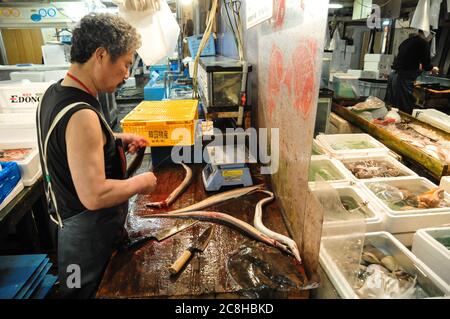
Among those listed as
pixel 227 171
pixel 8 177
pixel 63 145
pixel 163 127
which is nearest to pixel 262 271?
pixel 227 171

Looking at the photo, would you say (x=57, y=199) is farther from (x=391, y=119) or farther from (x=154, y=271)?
(x=391, y=119)

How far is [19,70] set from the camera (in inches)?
240

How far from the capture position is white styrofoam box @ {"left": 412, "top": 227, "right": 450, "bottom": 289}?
5.93 ft

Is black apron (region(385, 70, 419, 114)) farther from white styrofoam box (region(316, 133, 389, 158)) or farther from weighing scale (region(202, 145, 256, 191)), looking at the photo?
weighing scale (region(202, 145, 256, 191))

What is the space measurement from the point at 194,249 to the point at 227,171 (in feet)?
2.93

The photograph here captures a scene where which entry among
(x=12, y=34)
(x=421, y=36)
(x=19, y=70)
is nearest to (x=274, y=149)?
(x=421, y=36)

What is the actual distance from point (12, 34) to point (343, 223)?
14.4 meters

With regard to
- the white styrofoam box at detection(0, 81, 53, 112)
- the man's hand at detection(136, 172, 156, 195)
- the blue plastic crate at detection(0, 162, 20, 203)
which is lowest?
the blue plastic crate at detection(0, 162, 20, 203)

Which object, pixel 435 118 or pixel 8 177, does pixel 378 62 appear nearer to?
pixel 435 118

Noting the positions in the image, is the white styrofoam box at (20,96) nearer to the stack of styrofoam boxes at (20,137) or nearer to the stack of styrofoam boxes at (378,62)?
the stack of styrofoam boxes at (20,137)

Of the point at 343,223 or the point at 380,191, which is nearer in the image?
the point at 343,223

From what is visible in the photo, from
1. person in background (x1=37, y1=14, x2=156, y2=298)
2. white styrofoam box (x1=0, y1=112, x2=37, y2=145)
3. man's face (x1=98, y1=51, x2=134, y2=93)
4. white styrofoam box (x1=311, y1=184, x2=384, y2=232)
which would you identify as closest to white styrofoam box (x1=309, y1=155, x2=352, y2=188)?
white styrofoam box (x1=311, y1=184, x2=384, y2=232)

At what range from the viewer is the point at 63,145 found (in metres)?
1.59

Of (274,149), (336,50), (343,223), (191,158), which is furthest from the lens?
(336,50)
